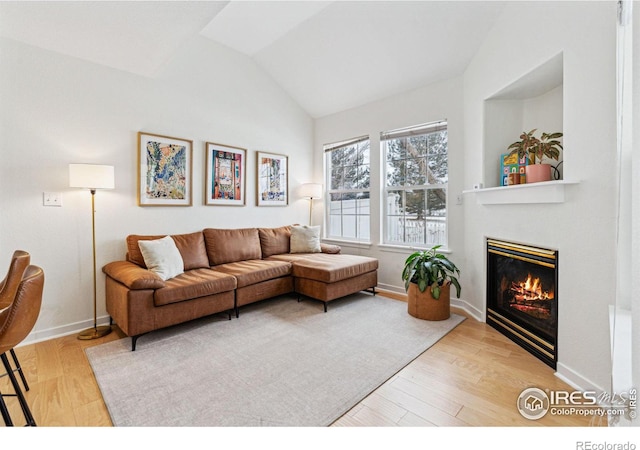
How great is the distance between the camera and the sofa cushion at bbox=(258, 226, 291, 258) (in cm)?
409

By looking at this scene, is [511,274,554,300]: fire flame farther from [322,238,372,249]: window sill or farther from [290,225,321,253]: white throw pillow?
[290,225,321,253]: white throw pillow

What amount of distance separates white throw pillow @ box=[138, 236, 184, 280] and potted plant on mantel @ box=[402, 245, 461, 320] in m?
2.38

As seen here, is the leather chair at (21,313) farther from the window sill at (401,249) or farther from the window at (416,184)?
the window at (416,184)

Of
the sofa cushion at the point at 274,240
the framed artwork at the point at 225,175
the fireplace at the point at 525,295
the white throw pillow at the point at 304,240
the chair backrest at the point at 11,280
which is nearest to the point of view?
the chair backrest at the point at 11,280

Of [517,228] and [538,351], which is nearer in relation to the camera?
[538,351]

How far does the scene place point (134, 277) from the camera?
2.41 metres

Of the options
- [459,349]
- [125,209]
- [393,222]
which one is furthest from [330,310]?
[125,209]

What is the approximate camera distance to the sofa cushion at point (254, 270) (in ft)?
10.1

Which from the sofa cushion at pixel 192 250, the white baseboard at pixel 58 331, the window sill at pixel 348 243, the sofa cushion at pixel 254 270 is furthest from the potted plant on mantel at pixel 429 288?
the white baseboard at pixel 58 331

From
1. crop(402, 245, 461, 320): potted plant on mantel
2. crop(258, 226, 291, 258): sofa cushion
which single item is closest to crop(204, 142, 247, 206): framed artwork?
crop(258, 226, 291, 258): sofa cushion

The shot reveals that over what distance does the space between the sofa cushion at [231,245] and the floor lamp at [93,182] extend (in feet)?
3.76

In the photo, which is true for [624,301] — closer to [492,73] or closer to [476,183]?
[476,183]
